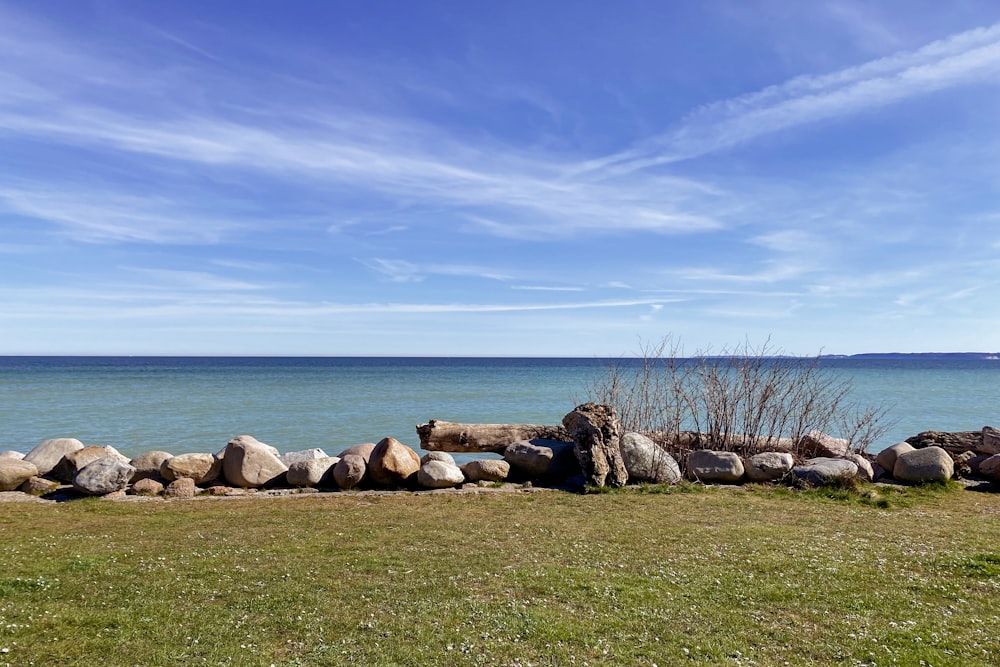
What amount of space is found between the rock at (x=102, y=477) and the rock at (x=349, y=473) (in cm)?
496

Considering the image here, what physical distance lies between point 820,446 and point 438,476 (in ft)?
41.2

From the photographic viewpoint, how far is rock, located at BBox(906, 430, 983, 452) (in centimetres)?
2084

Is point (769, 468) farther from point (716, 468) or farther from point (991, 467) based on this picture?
point (991, 467)

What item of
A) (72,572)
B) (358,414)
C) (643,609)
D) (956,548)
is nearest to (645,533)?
(643,609)

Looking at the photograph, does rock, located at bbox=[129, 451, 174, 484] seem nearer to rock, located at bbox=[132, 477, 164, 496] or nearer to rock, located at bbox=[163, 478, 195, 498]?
rock, located at bbox=[132, 477, 164, 496]

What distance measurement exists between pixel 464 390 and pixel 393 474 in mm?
49236

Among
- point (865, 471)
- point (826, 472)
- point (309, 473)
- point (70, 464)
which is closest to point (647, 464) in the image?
point (826, 472)

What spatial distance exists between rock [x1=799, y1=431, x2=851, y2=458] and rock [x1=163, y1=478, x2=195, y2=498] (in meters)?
18.1

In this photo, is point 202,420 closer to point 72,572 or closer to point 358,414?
point 358,414

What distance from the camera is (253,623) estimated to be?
24.3 feet

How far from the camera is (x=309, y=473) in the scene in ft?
57.4

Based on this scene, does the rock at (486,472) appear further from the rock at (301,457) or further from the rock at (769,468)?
the rock at (769,468)

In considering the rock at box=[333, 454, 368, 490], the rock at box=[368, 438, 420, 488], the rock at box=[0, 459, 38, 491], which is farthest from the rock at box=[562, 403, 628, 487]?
the rock at box=[0, 459, 38, 491]

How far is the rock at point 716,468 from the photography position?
59.9ft
